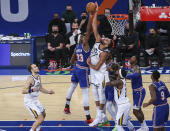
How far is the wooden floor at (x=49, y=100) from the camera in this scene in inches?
390

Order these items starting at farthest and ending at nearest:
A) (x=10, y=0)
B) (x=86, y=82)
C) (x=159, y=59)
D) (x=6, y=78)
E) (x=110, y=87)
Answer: (x=10, y=0) → (x=159, y=59) → (x=6, y=78) → (x=86, y=82) → (x=110, y=87)

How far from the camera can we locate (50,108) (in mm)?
10562

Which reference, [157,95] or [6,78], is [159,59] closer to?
[6,78]

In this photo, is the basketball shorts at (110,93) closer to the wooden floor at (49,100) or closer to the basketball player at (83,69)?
the basketball player at (83,69)

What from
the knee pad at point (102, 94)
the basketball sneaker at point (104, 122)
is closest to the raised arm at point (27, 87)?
the knee pad at point (102, 94)

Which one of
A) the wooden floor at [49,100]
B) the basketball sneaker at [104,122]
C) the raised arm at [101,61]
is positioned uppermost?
the raised arm at [101,61]

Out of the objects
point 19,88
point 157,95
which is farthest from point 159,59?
point 157,95

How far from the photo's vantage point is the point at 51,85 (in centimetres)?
1303

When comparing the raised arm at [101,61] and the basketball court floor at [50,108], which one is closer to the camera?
the raised arm at [101,61]

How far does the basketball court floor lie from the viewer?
29.9ft

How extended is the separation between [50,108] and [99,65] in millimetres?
2471

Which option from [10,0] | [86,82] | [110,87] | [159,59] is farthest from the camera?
[10,0]

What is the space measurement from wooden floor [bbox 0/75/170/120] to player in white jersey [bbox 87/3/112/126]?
0.90m

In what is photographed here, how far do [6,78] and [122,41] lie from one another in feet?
14.4
